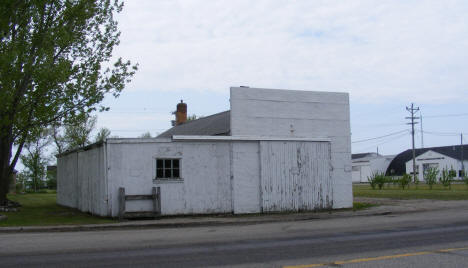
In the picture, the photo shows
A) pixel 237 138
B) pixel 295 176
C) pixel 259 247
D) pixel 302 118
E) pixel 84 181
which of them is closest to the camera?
pixel 259 247

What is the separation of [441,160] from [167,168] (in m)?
59.8

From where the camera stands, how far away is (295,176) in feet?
64.7

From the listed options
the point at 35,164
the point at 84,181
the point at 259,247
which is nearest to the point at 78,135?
the point at 35,164

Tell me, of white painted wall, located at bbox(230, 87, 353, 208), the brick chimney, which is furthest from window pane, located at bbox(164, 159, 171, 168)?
the brick chimney

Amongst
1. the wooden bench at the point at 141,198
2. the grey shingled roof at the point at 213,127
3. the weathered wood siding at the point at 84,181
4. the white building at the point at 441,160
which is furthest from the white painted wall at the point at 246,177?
the white building at the point at 441,160

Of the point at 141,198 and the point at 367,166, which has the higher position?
the point at 367,166

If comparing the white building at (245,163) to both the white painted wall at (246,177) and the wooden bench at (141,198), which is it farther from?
the wooden bench at (141,198)

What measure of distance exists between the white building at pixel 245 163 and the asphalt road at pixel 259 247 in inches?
163

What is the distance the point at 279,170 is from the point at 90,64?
35.1 ft

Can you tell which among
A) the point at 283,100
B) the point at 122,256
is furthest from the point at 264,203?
the point at 122,256

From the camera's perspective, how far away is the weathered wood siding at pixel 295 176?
63.3 ft

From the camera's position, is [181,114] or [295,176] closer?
[295,176]

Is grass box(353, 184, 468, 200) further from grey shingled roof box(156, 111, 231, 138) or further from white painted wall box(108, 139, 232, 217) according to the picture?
white painted wall box(108, 139, 232, 217)

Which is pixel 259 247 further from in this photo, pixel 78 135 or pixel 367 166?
pixel 367 166
